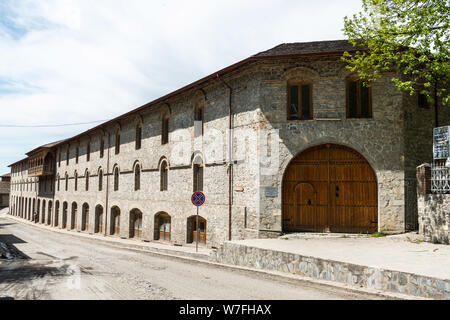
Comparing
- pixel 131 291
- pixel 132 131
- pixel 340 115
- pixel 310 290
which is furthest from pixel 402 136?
pixel 132 131

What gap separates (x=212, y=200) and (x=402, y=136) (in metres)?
8.38

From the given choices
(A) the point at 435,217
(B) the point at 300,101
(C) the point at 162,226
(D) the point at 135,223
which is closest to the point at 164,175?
(C) the point at 162,226

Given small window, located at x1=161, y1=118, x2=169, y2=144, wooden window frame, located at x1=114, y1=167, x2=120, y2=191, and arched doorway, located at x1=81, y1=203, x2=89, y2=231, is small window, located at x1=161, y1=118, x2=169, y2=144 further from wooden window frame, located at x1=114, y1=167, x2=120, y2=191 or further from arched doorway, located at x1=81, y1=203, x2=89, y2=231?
arched doorway, located at x1=81, y1=203, x2=89, y2=231

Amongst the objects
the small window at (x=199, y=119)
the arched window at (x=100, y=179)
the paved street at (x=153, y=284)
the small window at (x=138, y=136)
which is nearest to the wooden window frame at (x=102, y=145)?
the arched window at (x=100, y=179)

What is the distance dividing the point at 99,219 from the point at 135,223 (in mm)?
6967

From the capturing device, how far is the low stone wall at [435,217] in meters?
9.93

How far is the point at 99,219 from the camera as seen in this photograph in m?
28.3

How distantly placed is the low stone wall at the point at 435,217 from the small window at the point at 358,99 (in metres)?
3.77

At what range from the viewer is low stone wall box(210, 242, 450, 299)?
21.2 feet

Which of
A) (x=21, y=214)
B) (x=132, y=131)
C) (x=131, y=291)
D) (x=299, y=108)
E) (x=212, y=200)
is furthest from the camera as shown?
(x=21, y=214)

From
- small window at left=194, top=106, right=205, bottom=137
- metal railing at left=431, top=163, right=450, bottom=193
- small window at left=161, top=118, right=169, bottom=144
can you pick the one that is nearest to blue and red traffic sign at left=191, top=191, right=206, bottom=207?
small window at left=194, top=106, right=205, bottom=137

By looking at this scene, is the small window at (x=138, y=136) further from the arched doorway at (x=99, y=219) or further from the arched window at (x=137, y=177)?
the arched doorway at (x=99, y=219)

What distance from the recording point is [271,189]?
1325cm

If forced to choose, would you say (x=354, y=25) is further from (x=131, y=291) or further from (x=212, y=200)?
(x=131, y=291)
